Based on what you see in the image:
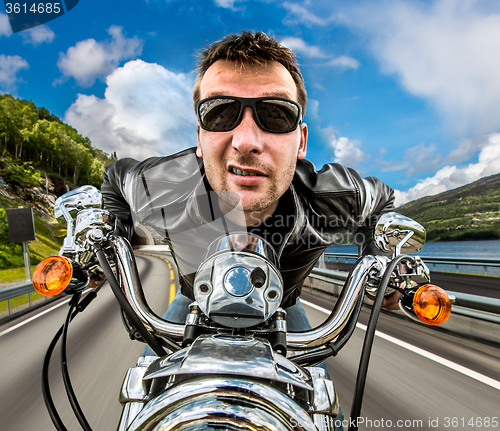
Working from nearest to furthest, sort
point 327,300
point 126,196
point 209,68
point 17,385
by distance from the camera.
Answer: point 209,68 < point 126,196 < point 17,385 < point 327,300

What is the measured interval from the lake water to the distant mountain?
275cm

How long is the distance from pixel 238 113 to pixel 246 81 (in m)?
0.19

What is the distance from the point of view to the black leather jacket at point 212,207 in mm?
1430

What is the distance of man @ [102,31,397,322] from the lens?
39.7 inches

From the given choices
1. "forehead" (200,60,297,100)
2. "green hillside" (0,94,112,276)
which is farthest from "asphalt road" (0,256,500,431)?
"green hillside" (0,94,112,276)

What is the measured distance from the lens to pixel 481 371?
3146 mm

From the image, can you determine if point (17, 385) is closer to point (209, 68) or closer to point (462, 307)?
point (209, 68)

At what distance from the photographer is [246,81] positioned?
111cm

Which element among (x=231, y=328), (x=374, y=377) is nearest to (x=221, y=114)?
(x=231, y=328)

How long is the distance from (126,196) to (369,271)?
49.8 inches

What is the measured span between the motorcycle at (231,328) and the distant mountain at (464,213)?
53623mm

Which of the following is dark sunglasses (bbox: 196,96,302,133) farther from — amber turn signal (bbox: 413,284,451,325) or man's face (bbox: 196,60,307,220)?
amber turn signal (bbox: 413,284,451,325)

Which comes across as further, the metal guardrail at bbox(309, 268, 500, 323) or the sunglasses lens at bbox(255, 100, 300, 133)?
the metal guardrail at bbox(309, 268, 500, 323)

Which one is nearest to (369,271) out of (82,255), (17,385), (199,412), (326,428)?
(326,428)
